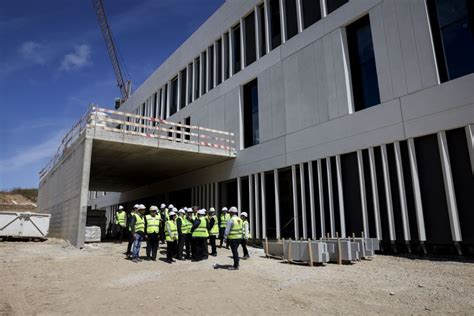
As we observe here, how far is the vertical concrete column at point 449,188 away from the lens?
10617 mm

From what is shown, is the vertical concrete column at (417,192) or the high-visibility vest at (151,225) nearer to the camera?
the vertical concrete column at (417,192)

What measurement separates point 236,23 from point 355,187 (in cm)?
1340

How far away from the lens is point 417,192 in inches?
457

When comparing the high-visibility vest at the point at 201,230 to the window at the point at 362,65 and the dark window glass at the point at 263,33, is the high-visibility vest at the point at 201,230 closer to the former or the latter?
the window at the point at 362,65

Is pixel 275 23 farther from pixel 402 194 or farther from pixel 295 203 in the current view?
pixel 402 194

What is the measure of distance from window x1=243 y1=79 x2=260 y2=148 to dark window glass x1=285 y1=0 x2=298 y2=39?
344cm

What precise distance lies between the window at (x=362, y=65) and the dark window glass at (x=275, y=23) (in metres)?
4.61

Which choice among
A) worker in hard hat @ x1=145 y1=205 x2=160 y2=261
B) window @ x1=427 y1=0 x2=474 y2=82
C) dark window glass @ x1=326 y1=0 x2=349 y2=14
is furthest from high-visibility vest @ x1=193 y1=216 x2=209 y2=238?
dark window glass @ x1=326 y1=0 x2=349 y2=14

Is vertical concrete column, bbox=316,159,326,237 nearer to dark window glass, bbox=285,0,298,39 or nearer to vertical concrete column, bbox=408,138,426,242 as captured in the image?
vertical concrete column, bbox=408,138,426,242

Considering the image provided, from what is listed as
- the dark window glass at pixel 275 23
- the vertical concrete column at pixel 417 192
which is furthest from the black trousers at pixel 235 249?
the dark window glass at pixel 275 23

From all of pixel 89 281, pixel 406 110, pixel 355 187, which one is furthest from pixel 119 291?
pixel 406 110

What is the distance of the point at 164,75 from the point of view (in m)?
30.6

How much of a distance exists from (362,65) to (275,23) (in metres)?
6.52

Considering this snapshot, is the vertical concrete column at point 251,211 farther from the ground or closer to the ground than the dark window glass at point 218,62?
closer to the ground
